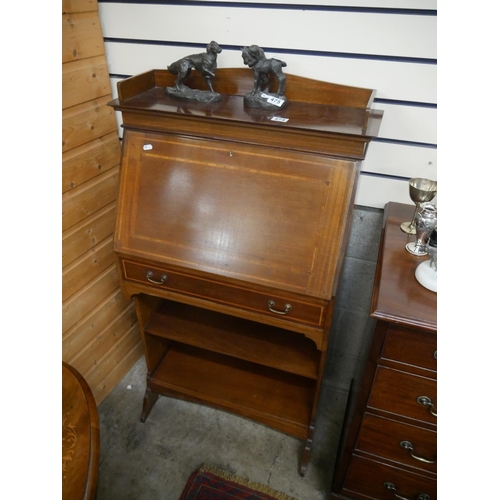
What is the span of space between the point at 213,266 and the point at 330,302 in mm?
411

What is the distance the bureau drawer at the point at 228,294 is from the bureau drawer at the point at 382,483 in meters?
0.62

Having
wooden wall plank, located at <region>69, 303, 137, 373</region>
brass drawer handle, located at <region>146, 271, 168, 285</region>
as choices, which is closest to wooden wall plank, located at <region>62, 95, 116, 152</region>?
brass drawer handle, located at <region>146, 271, 168, 285</region>

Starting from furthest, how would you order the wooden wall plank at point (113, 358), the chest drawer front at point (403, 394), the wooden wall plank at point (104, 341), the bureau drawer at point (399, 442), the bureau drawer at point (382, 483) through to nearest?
the wooden wall plank at point (113, 358)
the wooden wall plank at point (104, 341)
the bureau drawer at point (382, 483)
the bureau drawer at point (399, 442)
the chest drawer front at point (403, 394)

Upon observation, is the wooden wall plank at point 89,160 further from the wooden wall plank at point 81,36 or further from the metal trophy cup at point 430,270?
the metal trophy cup at point 430,270

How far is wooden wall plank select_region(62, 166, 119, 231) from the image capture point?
62.8 inches

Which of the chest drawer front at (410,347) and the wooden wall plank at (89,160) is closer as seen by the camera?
the chest drawer front at (410,347)

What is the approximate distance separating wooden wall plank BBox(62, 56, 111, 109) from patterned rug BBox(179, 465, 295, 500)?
1670 mm

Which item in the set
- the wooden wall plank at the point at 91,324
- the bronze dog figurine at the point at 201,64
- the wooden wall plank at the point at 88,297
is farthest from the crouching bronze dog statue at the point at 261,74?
the wooden wall plank at the point at 91,324

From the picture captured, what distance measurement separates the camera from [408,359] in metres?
1.15

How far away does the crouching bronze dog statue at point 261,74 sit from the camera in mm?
1308

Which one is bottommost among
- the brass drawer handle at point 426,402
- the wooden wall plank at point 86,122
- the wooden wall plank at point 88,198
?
the brass drawer handle at point 426,402

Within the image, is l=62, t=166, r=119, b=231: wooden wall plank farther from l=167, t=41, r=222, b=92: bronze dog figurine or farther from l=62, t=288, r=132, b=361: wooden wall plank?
l=167, t=41, r=222, b=92: bronze dog figurine

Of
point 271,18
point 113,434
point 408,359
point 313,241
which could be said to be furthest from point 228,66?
point 113,434

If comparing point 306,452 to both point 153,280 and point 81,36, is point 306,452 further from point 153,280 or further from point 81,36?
point 81,36
